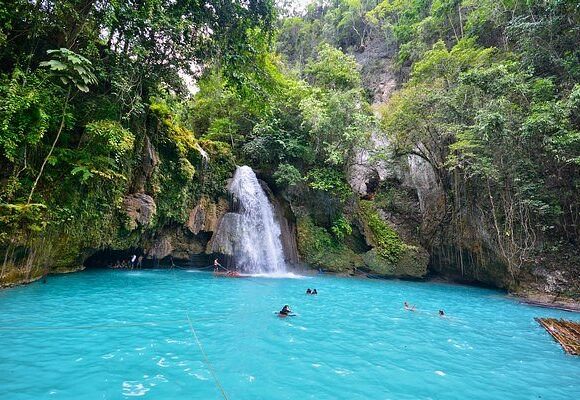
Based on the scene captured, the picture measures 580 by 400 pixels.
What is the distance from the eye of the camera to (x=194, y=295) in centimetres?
1039

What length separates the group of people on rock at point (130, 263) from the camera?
598 inches

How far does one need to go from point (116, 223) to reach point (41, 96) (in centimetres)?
553

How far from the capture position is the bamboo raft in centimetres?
705

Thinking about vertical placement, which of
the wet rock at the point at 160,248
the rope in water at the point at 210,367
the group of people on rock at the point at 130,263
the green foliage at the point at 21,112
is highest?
the green foliage at the point at 21,112

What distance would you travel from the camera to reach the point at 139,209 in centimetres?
1301

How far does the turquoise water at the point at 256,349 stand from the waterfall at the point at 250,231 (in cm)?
516

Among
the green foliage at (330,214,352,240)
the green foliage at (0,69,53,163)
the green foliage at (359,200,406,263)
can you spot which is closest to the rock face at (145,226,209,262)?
the green foliage at (330,214,352,240)

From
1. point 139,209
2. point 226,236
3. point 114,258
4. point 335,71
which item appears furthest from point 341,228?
point 114,258

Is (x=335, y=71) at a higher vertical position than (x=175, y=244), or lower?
higher

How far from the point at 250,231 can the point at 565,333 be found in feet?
39.7

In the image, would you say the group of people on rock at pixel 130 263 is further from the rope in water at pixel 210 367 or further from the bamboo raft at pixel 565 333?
the bamboo raft at pixel 565 333

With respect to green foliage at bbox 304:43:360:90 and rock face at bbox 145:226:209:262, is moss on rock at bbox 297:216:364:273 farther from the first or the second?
green foliage at bbox 304:43:360:90

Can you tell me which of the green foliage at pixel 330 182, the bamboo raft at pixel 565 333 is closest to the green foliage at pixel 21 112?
the green foliage at pixel 330 182

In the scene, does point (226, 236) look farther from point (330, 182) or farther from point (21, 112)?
point (21, 112)
